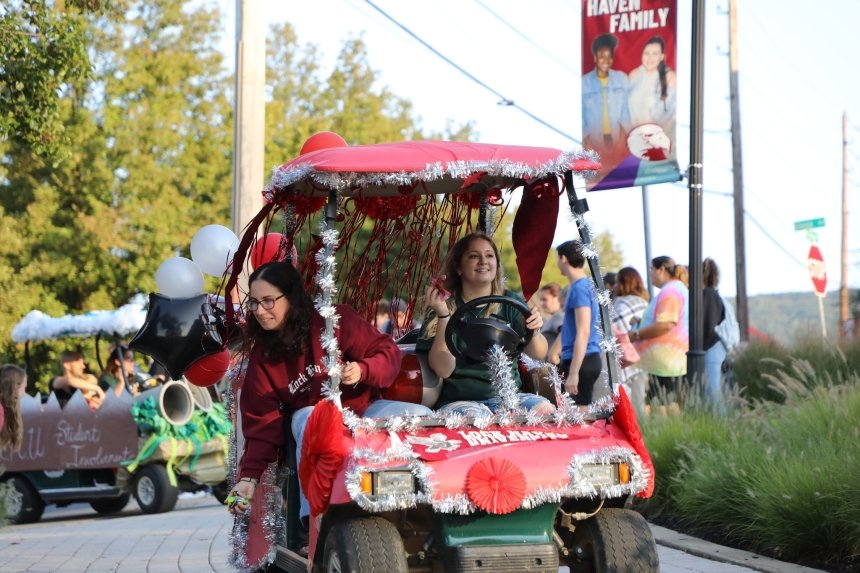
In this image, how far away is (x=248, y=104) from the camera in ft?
46.9

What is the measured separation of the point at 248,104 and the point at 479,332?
8298mm

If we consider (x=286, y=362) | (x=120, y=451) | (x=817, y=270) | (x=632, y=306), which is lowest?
(x=120, y=451)

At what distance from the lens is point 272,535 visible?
644cm

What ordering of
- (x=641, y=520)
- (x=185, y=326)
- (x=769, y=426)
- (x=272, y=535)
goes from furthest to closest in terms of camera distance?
(x=769, y=426)
(x=185, y=326)
(x=272, y=535)
(x=641, y=520)

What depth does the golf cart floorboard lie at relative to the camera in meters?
5.56

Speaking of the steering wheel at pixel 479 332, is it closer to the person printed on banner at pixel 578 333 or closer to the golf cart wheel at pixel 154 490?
the person printed on banner at pixel 578 333

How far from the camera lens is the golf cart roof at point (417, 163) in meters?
5.85

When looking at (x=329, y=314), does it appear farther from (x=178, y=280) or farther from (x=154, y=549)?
(x=154, y=549)

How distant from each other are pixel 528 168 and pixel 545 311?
6671 mm

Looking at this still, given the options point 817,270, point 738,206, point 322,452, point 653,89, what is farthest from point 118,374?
point 738,206

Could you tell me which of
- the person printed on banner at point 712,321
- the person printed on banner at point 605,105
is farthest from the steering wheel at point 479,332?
the person printed on banner at point 605,105

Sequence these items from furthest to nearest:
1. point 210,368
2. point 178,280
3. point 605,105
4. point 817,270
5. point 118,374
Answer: point 817,270 → point 118,374 → point 605,105 → point 178,280 → point 210,368

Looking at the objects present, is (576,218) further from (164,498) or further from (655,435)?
(164,498)

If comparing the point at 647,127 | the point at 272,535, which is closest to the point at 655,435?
the point at 647,127
